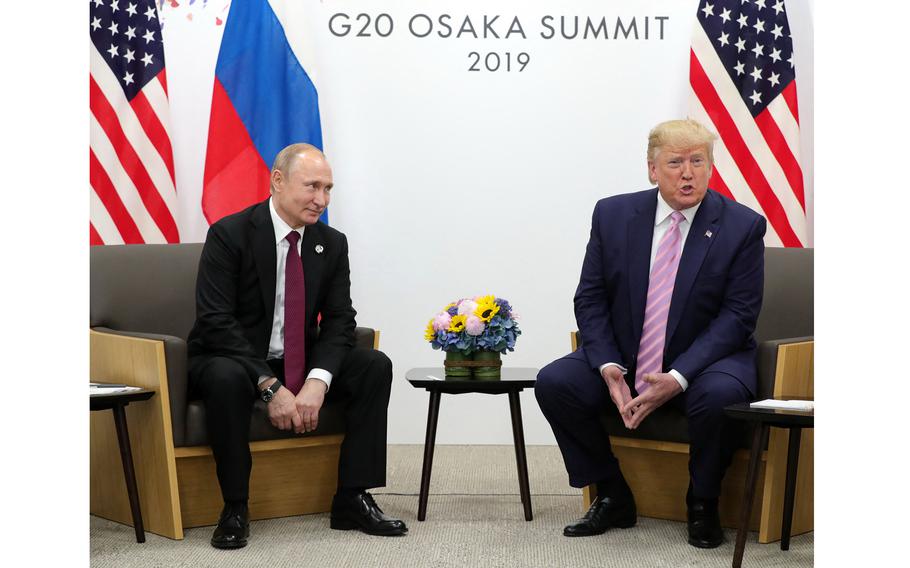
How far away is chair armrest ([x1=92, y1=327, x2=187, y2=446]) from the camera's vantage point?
303 centimetres

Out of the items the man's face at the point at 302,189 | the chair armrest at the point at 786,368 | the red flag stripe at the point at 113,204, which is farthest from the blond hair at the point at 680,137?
the red flag stripe at the point at 113,204

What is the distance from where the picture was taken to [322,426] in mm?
3342

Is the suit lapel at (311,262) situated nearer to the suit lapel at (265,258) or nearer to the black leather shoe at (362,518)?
the suit lapel at (265,258)

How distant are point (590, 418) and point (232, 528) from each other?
1.15 m

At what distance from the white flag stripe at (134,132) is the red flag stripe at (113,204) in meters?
0.17

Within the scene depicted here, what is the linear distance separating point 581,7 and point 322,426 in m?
2.57

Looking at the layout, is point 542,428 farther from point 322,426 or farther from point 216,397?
point 216,397

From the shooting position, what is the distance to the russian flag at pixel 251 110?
464 cm

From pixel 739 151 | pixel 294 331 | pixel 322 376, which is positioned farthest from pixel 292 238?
pixel 739 151

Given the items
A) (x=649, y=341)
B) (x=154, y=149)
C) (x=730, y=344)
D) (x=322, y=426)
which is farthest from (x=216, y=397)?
(x=154, y=149)

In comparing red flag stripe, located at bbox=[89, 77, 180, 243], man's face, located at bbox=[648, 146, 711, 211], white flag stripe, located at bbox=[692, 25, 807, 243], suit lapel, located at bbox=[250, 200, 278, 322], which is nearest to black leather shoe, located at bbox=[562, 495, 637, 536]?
man's face, located at bbox=[648, 146, 711, 211]

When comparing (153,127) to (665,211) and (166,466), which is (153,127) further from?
(665,211)

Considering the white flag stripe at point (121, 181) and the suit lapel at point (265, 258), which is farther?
the white flag stripe at point (121, 181)

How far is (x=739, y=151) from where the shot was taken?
4.63 metres
